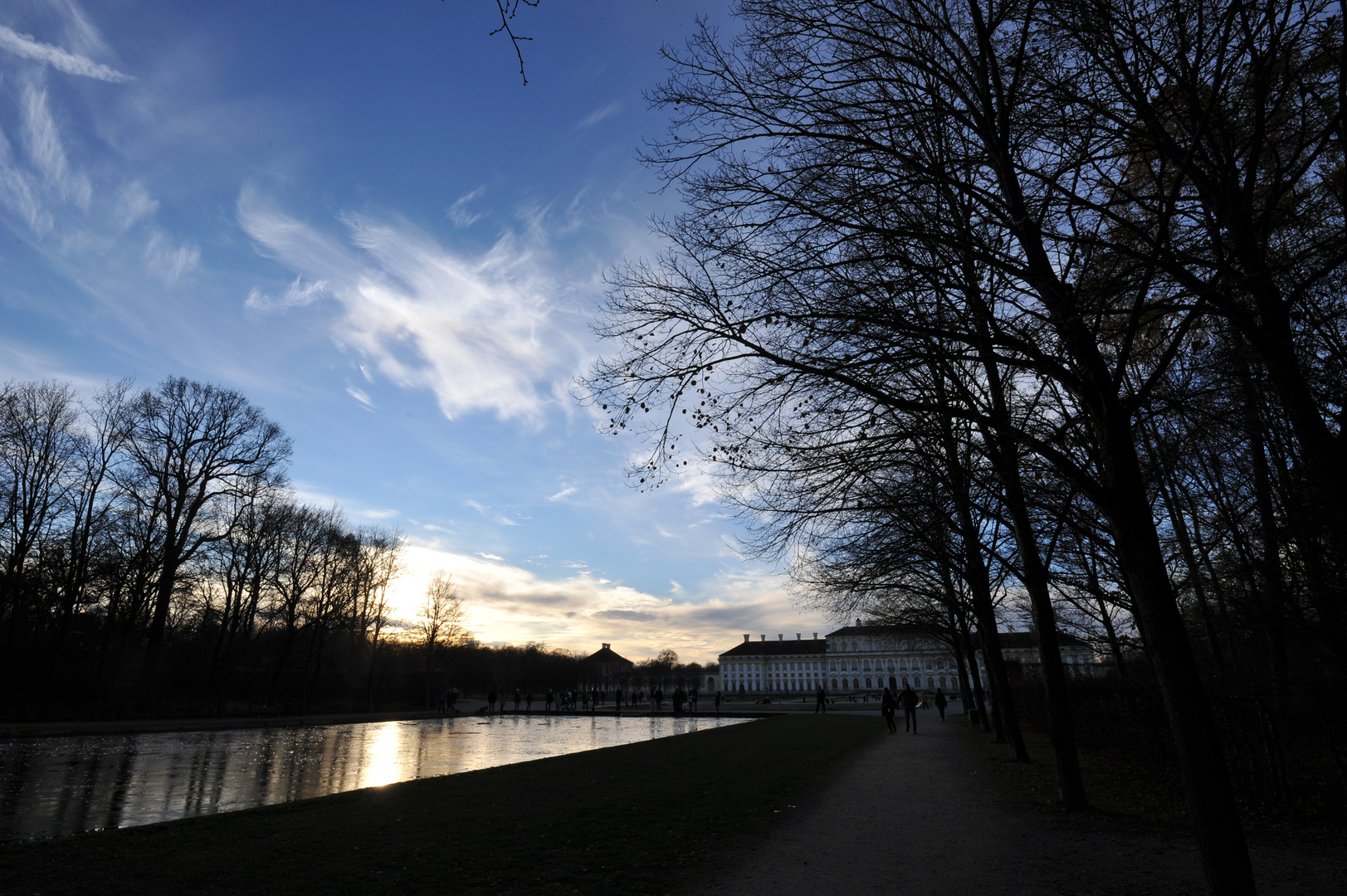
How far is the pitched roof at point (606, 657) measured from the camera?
559 feet

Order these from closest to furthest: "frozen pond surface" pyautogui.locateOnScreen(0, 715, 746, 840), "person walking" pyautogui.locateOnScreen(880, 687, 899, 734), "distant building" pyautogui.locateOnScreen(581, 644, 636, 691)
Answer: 1. "frozen pond surface" pyautogui.locateOnScreen(0, 715, 746, 840)
2. "person walking" pyautogui.locateOnScreen(880, 687, 899, 734)
3. "distant building" pyautogui.locateOnScreen(581, 644, 636, 691)

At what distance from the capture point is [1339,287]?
7.91 metres

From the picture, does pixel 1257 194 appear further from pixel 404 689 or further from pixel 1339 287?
pixel 404 689

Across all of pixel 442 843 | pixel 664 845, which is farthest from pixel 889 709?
pixel 442 843

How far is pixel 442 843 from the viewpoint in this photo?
23.7ft

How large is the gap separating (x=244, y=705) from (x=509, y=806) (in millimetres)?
37768

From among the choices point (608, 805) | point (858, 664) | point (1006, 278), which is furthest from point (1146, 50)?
point (858, 664)

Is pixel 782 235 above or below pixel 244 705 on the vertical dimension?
above

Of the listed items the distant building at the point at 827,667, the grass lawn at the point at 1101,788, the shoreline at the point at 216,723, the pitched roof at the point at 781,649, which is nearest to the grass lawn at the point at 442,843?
the grass lawn at the point at 1101,788

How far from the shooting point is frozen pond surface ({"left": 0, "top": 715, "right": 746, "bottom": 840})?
9656mm

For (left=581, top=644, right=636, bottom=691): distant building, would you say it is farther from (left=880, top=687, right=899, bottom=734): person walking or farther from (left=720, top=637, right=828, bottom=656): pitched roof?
(left=880, top=687, right=899, bottom=734): person walking

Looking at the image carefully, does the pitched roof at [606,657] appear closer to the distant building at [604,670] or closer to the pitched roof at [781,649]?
the distant building at [604,670]

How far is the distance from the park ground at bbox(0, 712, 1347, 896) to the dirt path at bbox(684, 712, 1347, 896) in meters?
0.03

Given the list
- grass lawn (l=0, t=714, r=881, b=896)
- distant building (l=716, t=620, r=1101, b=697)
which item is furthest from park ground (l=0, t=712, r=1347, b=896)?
distant building (l=716, t=620, r=1101, b=697)
